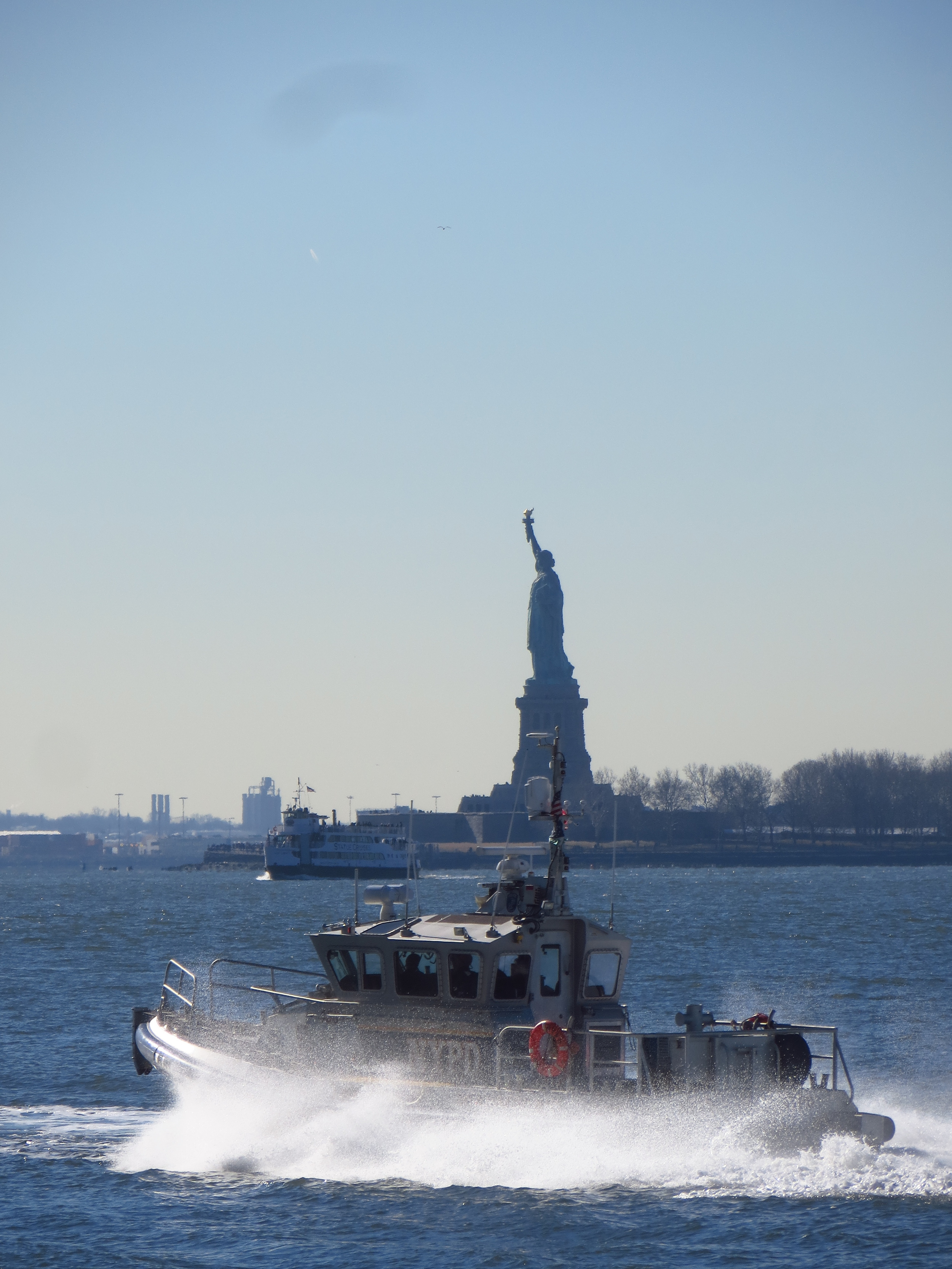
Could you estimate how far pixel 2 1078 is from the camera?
28047 millimetres

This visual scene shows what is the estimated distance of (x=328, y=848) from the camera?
148625mm

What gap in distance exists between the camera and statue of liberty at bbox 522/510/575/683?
170375 mm

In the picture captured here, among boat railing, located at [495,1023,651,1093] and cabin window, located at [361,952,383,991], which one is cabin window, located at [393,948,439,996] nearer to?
cabin window, located at [361,952,383,991]

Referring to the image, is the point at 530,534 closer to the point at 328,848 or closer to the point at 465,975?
the point at 328,848

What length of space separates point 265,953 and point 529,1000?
36.5m

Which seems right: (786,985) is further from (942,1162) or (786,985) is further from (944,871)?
(944,871)

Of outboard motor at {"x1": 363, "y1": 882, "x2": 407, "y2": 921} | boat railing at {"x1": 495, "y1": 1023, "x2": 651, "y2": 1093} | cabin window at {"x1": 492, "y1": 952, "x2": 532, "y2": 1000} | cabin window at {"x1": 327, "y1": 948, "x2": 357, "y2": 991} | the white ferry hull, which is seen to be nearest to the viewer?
boat railing at {"x1": 495, "y1": 1023, "x2": 651, "y2": 1093}

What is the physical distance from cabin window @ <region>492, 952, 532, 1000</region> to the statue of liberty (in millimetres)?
150818

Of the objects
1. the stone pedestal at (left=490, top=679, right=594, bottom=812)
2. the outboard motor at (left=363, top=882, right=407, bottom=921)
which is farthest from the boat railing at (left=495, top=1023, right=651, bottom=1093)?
the stone pedestal at (left=490, top=679, right=594, bottom=812)

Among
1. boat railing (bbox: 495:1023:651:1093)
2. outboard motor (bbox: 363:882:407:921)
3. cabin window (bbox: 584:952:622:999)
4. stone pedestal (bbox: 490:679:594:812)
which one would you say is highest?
stone pedestal (bbox: 490:679:594:812)

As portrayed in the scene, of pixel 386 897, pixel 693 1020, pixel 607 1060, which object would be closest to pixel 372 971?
pixel 386 897

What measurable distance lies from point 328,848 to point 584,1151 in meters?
132

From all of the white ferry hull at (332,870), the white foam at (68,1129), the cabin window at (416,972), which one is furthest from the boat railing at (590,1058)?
the white ferry hull at (332,870)

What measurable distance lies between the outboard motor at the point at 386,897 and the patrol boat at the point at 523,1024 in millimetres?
39
